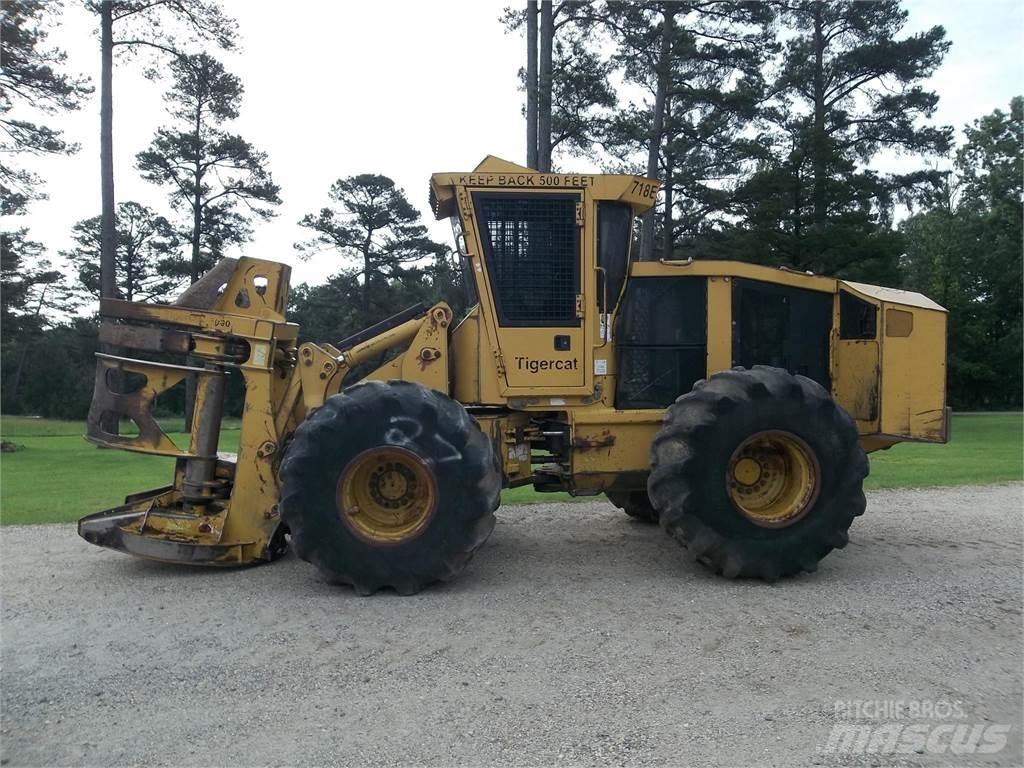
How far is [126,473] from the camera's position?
579 inches

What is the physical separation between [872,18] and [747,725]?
93.6ft

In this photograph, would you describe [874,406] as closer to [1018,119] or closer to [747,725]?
[747,725]

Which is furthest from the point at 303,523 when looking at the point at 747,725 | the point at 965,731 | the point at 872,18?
the point at 872,18

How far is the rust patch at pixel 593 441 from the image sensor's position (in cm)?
638

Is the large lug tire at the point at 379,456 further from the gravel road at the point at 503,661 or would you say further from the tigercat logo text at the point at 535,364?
the tigercat logo text at the point at 535,364

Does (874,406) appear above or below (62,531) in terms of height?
above

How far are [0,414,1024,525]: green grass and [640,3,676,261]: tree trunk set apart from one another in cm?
864

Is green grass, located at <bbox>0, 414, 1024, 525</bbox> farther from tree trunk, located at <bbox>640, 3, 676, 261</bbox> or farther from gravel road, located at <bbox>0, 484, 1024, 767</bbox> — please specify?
tree trunk, located at <bbox>640, 3, 676, 261</bbox>

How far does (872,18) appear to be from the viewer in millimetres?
26297

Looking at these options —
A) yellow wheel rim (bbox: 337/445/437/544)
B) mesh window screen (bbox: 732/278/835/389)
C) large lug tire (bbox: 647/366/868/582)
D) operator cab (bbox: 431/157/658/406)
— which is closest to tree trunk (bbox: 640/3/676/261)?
mesh window screen (bbox: 732/278/835/389)

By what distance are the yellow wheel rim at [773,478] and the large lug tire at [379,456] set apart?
1.96 meters

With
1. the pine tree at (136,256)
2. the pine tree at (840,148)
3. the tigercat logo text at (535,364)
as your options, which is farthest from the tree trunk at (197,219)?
the tigercat logo text at (535,364)

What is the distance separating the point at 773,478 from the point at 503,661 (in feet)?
9.66

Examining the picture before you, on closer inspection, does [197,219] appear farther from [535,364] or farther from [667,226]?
[535,364]
